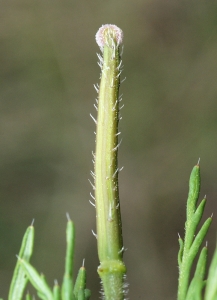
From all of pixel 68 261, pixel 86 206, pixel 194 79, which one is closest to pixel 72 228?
pixel 68 261

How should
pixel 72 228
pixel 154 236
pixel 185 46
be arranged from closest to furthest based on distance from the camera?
pixel 72 228 → pixel 154 236 → pixel 185 46

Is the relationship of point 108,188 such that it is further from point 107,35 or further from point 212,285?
point 107,35

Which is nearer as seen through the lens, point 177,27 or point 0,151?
point 0,151

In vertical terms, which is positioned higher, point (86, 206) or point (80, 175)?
point (80, 175)

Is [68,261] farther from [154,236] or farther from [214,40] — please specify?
[214,40]

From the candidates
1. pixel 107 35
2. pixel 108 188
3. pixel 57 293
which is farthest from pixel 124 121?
pixel 57 293

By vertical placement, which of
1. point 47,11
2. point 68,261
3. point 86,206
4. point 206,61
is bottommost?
point 68,261

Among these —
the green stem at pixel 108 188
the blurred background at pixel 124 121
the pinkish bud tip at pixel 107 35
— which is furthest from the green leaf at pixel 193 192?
the blurred background at pixel 124 121
